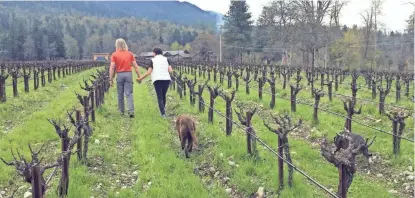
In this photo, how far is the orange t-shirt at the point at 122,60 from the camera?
10.3 metres

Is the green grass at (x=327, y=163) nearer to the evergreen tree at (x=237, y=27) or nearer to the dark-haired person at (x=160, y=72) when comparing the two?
the dark-haired person at (x=160, y=72)

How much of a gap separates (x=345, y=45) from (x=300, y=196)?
4220 centimetres

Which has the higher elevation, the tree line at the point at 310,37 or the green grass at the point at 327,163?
the tree line at the point at 310,37

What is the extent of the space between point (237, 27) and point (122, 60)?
56014 mm

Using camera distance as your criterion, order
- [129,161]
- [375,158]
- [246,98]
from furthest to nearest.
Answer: [246,98] → [375,158] → [129,161]

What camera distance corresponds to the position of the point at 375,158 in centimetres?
752

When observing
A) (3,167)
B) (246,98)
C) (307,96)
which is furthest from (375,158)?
(307,96)

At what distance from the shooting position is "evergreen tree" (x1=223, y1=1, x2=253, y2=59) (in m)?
64.3

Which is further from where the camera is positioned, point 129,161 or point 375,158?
point 375,158

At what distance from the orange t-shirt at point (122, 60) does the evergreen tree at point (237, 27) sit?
54.3m

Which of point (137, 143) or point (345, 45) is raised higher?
point (345, 45)

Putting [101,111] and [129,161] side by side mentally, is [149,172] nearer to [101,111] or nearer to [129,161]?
[129,161]

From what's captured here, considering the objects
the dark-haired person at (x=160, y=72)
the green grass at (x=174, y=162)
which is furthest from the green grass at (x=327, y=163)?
the dark-haired person at (x=160, y=72)

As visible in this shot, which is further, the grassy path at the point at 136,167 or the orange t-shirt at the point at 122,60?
the orange t-shirt at the point at 122,60
